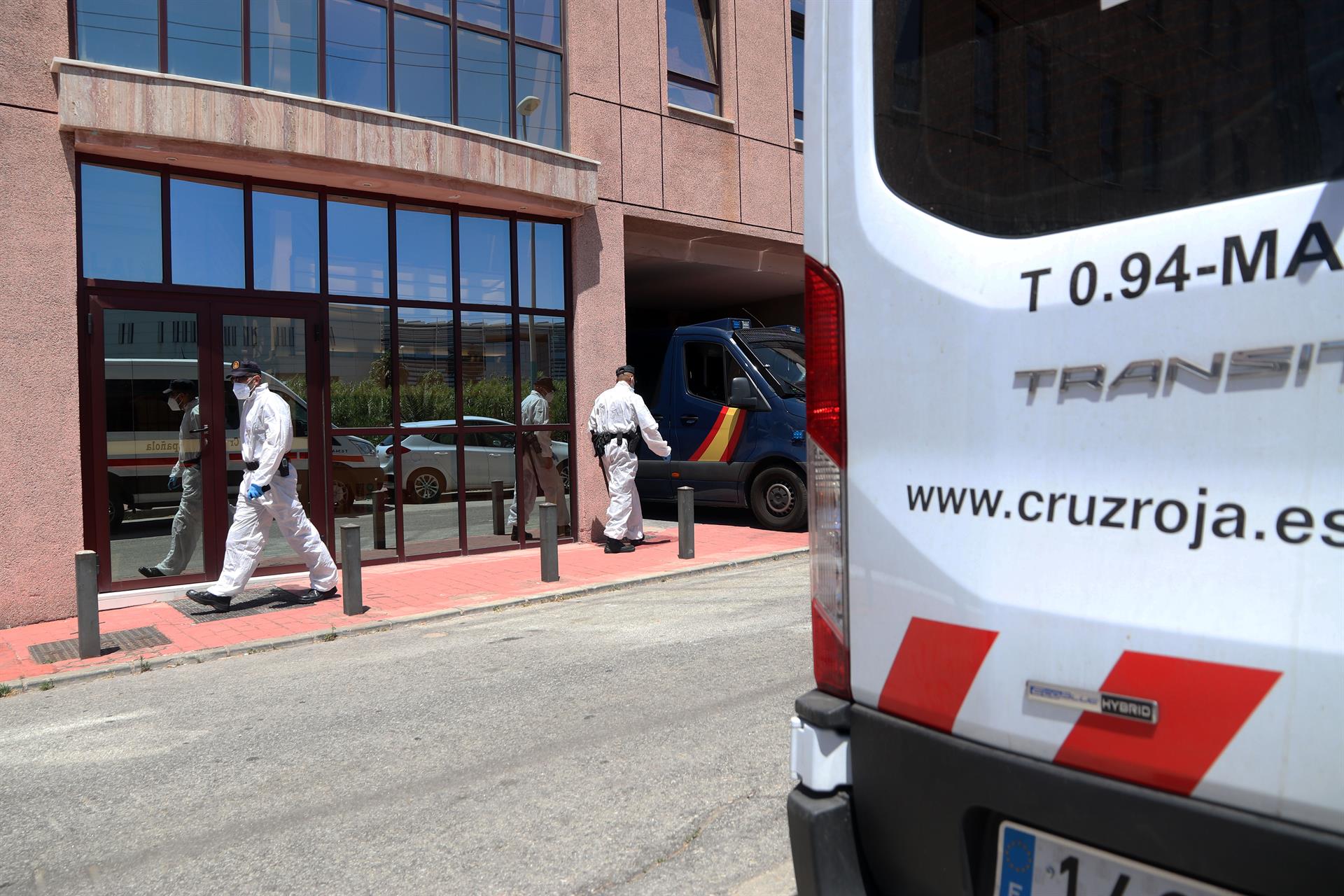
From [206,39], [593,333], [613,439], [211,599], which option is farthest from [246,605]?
[206,39]

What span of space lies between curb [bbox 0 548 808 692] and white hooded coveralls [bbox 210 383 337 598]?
1.11 metres

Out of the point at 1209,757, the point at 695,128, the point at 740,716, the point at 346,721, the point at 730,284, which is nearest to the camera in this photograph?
the point at 1209,757

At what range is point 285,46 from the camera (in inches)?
372

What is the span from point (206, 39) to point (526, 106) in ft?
10.8

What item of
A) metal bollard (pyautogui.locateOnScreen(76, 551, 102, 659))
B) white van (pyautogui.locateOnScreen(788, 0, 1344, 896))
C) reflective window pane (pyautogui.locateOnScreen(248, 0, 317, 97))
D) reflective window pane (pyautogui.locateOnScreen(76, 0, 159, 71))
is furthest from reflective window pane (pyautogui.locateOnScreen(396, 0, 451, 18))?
white van (pyautogui.locateOnScreen(788, 0, 1344, 896))

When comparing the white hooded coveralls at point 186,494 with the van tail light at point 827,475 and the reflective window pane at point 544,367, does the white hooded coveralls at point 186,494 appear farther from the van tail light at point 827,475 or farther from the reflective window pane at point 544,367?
the van tail light at point 827,475

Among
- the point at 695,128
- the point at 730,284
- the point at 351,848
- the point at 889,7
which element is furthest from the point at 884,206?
the point at 730,284

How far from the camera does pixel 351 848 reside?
346 centimetres

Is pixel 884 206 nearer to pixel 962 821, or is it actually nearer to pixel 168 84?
pixel 962 821

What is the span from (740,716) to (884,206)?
120 inches

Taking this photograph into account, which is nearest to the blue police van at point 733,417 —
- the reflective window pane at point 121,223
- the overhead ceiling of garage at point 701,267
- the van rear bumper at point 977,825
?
the overhead ceiling of garage at point 701,267

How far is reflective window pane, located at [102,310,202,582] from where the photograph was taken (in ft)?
27.9

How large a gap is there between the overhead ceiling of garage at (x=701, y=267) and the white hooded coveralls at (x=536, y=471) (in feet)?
8.55

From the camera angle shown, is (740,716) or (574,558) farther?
(574,558)
